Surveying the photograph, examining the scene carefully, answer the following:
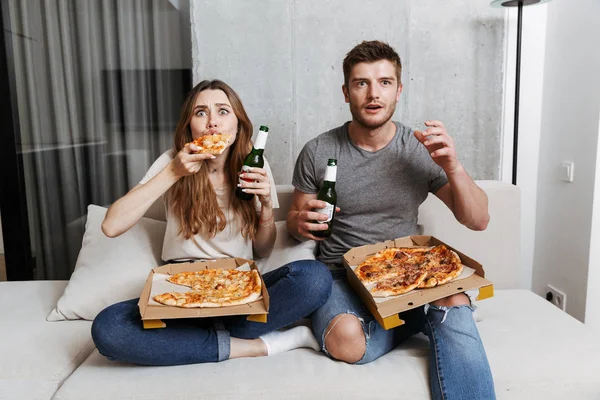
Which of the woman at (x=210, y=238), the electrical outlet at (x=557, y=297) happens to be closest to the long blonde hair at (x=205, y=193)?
the woman at (x=210, y=238)

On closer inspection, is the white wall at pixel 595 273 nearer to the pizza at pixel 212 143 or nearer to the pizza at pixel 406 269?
the pizza at pixel 406 269

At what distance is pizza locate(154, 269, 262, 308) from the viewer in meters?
1.37

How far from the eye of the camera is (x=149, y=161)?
2811mm

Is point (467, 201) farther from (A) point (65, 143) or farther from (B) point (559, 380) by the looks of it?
(A) point (65, 143)

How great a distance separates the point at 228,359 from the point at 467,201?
0.88m

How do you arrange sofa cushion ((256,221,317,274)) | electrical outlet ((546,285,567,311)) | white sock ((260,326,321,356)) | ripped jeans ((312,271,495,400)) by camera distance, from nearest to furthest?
ripped jeans ((312,271,495,400)) → white sock ((260,326,321,356)) → sofa cushion ((256,221,317,274)) → electrical outlet ((546,285,567,311))

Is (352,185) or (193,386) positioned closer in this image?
(193,386)

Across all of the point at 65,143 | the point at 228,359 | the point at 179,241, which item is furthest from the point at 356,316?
the point at 65,143

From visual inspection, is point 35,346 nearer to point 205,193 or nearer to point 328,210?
point 205,193

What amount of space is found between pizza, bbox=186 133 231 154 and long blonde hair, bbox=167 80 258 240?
159 mm

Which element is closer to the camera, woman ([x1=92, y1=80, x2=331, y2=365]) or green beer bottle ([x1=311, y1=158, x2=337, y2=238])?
woman ([x1=92, y1=80, x2=331, y2=365])

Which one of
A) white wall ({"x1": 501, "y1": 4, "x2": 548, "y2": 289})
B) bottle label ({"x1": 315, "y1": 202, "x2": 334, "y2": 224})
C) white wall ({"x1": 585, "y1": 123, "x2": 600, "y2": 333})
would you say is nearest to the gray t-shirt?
bottle label ({"x1": 315, "y1": 202, "x2": 334, "y2": 224})

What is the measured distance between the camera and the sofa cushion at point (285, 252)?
1840 millimetres

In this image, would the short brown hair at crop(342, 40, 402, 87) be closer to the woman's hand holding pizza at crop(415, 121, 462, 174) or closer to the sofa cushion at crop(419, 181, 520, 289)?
the woman's hand holding pizza at crop(415, 121, 462, 174)
